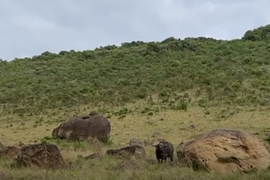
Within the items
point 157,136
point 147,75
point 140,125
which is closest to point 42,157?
point 157,136

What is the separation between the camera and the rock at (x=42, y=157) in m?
11.0

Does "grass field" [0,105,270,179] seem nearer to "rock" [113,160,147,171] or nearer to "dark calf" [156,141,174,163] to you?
"dark calf" [156,141,174,163]

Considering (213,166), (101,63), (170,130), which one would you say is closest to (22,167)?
(213,166)

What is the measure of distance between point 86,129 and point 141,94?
455 inches

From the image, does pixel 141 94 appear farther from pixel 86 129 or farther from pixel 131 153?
pixel 131 153

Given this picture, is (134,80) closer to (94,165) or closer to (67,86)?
(67,86)

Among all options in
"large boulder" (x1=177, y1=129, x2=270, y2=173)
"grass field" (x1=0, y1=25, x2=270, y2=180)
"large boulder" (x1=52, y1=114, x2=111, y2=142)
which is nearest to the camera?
"large boulder" (x1=177, y1=129, x2=270, y2=173)

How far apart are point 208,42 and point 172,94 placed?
1596 cm

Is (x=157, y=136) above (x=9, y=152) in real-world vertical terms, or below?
below

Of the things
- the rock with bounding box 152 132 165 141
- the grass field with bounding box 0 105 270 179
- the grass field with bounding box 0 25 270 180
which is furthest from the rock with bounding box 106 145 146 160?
the rock with bounding box 152 132 165 141

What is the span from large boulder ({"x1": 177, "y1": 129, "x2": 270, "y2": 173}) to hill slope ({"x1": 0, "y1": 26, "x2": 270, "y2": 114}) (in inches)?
577

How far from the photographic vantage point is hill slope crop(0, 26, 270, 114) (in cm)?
2850

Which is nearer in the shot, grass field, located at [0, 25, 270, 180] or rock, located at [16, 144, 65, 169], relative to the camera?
rock, located at [16, 144, 65, 169]

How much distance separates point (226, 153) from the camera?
991 centimetres
